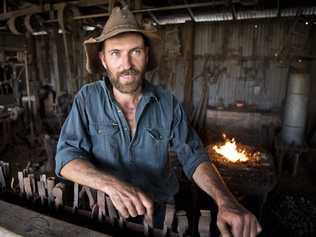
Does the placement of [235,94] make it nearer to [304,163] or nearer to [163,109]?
[304,163]

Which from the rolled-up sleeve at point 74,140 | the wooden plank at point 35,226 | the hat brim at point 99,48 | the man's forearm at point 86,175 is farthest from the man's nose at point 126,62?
the wooden plank at point 35,226

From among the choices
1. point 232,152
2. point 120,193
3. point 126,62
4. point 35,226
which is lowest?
point 232,152

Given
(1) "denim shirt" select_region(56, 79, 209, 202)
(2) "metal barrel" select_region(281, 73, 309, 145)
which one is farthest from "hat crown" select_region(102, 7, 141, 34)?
(2) "metal barrel" select_region(281, 73, 309, 145)

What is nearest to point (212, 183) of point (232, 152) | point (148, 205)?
point (148, 205)

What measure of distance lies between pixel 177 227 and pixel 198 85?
22.5ft

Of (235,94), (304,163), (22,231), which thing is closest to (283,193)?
(304,163)

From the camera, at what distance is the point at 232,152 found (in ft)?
14.9

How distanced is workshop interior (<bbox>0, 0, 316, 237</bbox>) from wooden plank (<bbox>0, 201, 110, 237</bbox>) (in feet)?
9.65

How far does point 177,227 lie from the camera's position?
1.28 m

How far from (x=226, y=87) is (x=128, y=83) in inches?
241

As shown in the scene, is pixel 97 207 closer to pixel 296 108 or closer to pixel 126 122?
pixel 126 122

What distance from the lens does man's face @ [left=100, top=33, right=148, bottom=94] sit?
1880 mm

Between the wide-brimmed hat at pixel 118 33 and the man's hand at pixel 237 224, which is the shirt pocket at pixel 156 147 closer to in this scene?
the wide-brimmed hat at pixel 118 33

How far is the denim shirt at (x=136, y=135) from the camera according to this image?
1902mm
